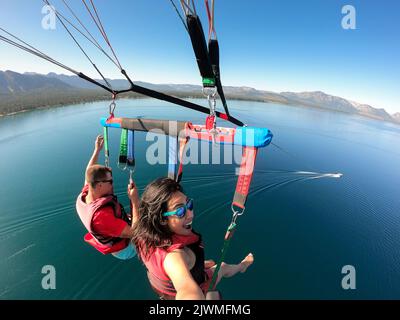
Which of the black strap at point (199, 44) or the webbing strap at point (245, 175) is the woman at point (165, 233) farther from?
the black strap at point (199, 44)

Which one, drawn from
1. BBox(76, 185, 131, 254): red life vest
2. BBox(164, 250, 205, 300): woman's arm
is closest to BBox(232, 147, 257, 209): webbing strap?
BBox(164, 250, 205, 300): woman's arm

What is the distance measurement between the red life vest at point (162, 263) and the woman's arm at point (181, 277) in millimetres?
55

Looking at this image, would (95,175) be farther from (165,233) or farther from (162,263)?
(162,263)

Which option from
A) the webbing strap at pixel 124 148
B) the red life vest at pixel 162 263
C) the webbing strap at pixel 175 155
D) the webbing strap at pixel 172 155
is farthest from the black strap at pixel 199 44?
the webbing strap at pixel 124 148

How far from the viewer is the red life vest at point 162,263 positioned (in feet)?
4.93

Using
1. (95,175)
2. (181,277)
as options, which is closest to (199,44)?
(181,277)

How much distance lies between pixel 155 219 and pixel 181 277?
448 mm

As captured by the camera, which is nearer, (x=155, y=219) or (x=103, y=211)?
(x=155, y=219)

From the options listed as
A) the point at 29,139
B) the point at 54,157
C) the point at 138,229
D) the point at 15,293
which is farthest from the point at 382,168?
the point at 29,139

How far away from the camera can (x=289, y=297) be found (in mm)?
3797

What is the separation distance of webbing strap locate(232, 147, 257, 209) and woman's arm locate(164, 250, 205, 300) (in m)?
0.57

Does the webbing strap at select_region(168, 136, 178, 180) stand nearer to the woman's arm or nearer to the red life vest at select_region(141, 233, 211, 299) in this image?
the red life vest at select_region(141, 233, 211, 299)

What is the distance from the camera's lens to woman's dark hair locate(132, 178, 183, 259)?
1537 millimetres

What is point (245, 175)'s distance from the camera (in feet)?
5.29
